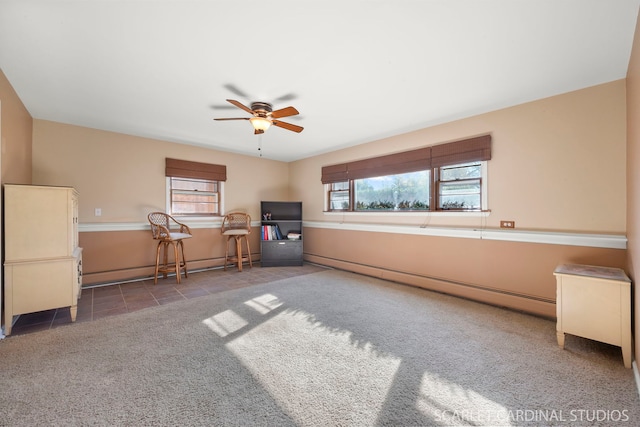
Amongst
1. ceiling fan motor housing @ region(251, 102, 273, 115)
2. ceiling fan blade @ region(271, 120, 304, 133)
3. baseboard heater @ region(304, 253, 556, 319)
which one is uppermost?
ceiling fan motor housing @ region(251, 102, 273, 115)

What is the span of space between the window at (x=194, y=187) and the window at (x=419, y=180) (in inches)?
87.4

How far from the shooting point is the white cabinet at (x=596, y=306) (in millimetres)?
1915

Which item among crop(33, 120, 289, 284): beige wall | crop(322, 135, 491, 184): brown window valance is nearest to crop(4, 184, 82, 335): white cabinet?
crop(33, 120, 289, 284): beige wall

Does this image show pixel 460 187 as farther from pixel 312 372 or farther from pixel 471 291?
pixel 312 372

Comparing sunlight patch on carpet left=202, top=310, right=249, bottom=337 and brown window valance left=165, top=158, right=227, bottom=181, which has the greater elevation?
brown window valance left=165, top=158, right=227, bottom=181

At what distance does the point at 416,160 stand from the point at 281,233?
125 inches

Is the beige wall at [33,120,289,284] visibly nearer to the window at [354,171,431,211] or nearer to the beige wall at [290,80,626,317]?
the window at [354,171,431,211]

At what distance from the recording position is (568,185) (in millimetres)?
2656

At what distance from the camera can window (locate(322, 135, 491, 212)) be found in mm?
3354

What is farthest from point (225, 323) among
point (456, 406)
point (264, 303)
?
point (456, 406)

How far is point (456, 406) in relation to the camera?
1.52 metres

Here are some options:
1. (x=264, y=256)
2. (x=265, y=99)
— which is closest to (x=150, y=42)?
(x=265, y=99)

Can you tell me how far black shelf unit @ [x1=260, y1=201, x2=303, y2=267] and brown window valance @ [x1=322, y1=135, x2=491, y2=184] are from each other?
1141 millimetres

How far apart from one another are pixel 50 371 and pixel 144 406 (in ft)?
3.11
